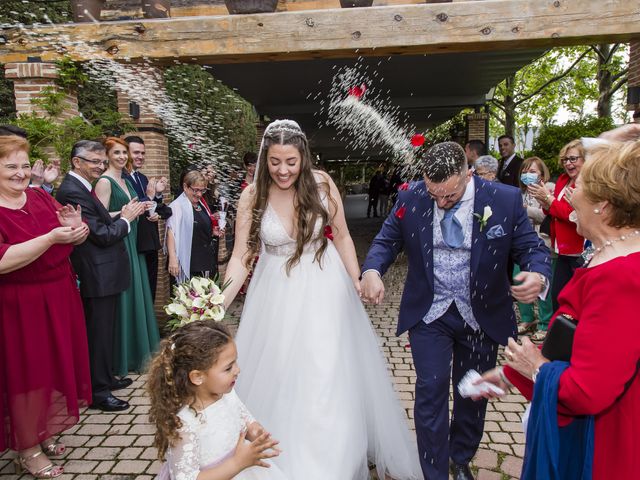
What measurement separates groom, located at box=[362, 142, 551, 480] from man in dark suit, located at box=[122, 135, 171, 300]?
339cm

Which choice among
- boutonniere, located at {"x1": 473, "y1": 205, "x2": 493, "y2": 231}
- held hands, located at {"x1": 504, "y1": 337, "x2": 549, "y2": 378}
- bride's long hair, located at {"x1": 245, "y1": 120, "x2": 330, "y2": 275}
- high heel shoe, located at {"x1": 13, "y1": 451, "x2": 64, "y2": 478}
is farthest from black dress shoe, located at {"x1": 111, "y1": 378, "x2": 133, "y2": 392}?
held hands, located at {"x1": 504, "y1": 337, "x2": 549, "y2": 378}

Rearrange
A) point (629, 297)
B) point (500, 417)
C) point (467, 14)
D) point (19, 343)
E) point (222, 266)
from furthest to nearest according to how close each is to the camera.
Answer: point (222, 266) < point (467, 14) < point (500, 417) < point (19, 343) < point (629, 297)

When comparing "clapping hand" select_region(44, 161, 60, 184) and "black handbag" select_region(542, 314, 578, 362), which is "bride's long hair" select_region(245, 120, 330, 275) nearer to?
"black handbag" select_region(542, 314, 578, 362)

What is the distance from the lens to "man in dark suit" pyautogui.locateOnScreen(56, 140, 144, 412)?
15.4 ft

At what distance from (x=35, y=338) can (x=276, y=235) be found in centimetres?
189

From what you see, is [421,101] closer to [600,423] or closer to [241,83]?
[241,83]

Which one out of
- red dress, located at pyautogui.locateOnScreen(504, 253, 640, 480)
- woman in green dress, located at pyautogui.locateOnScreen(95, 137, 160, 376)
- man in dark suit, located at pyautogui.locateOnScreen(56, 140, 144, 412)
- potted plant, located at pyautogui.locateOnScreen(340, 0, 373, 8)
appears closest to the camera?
red dress, located at pyautogui.locateOnScreen(504, 253, 640, 480)

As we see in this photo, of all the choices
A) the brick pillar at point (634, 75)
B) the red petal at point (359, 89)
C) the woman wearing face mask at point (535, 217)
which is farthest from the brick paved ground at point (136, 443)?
the red petal at point (359, 89)

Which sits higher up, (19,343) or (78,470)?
(19,343)

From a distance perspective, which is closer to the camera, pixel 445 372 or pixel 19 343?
pixel 445 372

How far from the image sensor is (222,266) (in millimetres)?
9781

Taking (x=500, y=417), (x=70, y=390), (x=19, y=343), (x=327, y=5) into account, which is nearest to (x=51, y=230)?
(x=19, y=343)

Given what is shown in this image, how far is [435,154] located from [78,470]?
3.36 m

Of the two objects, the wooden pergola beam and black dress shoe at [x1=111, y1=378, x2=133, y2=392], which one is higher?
the wooden pergola beam
